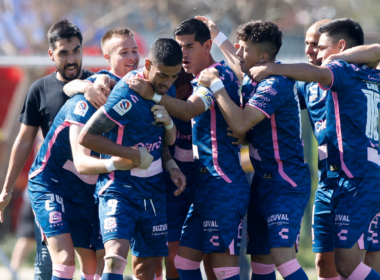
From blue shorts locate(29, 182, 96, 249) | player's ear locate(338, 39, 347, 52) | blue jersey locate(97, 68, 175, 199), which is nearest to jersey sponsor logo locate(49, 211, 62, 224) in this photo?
blue shorts locate(29, 182, 96, 249)

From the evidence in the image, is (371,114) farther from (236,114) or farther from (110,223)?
(110,223)

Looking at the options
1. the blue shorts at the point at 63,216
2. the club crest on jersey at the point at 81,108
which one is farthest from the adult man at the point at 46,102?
the club crest on jersey at the point at 81,108

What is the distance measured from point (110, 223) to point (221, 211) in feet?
3.05

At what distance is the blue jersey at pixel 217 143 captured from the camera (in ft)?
15.1

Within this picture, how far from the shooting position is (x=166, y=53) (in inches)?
164

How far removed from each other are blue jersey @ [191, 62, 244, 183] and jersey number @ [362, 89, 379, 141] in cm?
113

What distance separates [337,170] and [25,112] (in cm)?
297

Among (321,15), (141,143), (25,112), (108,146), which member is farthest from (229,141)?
(321,15)

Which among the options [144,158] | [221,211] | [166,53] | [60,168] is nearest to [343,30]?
[166,53]

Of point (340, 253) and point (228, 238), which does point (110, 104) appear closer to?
point (228, 238)

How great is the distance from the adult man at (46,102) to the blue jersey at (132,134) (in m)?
1.24

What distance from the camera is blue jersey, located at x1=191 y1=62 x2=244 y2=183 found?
462 centimetres

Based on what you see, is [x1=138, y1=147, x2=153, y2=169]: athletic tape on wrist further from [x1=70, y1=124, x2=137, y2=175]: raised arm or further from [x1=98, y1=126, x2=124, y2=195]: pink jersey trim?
[x1=98, y1=126, x2=124, y2=195]: pink jersey trim

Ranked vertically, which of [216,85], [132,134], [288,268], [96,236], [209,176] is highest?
[216,85]
